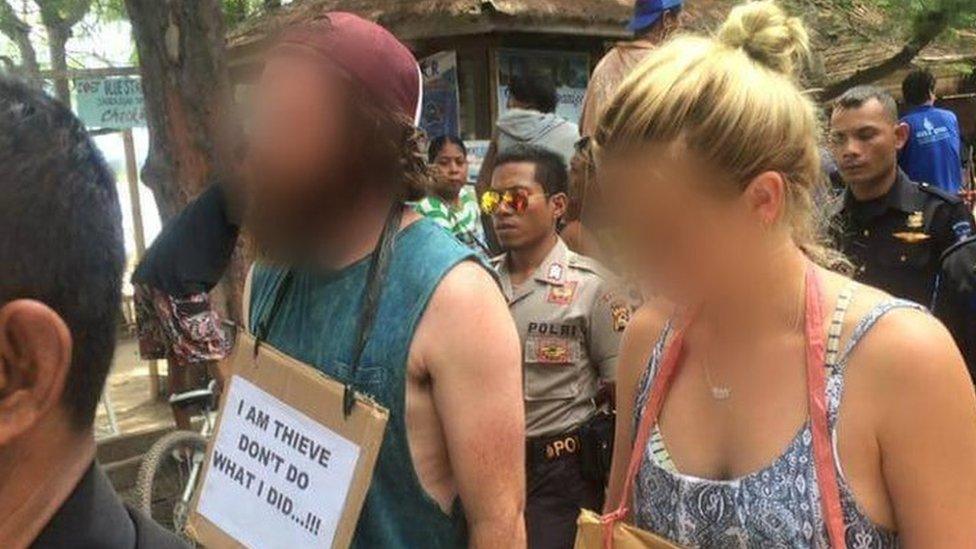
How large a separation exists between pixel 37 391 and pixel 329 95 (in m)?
0.99

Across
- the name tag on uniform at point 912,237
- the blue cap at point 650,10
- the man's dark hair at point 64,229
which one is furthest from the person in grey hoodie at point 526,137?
the man's dark hair at point 64,229

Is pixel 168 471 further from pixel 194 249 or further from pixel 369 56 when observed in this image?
pixel 369 56

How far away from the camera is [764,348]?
1680 mm

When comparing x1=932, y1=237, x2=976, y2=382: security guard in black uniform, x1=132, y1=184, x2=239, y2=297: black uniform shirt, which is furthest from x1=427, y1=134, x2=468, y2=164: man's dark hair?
x1=932, y1=237, x2=976, y2=382: security guard in black uniform

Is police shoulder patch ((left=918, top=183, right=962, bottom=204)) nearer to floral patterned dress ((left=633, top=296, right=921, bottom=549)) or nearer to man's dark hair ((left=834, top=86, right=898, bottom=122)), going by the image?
man's dark hair ((left=834, top=86, right=898, bottom=122))

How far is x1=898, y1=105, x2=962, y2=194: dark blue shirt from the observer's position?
19.5ft

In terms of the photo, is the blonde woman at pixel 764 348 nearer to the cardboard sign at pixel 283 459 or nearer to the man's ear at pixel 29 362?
the cardboard sign at pixel 283 459

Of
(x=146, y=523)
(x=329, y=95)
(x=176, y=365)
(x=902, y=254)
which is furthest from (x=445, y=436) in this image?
(x=176, y=365)

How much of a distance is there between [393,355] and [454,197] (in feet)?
13.3

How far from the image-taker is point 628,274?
1669 mm

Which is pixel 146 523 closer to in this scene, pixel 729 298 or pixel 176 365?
pixel 729 298

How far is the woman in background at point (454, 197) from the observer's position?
16.6ft

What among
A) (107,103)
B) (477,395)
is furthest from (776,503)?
(107,103)

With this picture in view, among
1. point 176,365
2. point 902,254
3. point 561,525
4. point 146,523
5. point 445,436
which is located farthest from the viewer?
point 176,365
